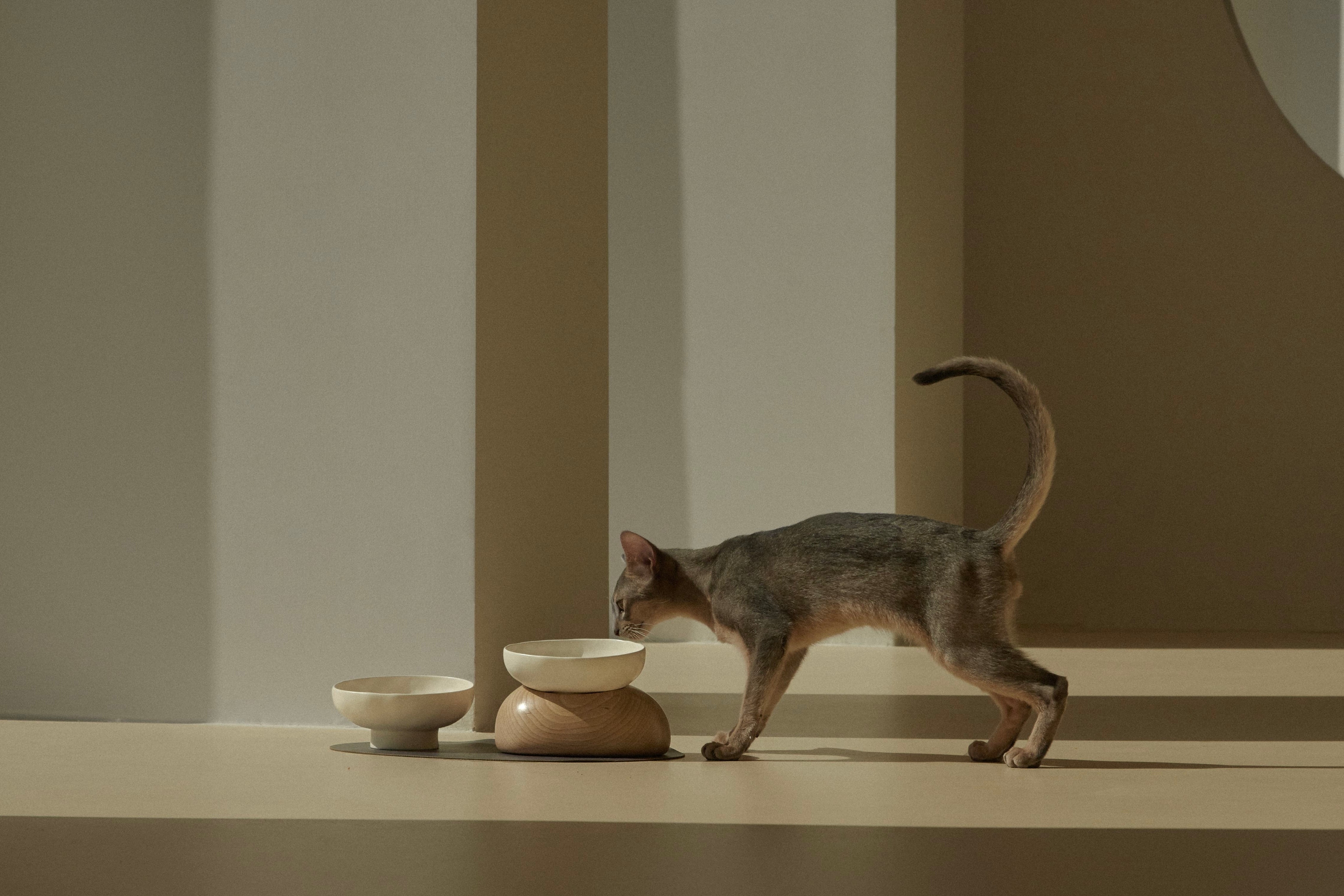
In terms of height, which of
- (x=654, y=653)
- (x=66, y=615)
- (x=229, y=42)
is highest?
(x=229, y=42)

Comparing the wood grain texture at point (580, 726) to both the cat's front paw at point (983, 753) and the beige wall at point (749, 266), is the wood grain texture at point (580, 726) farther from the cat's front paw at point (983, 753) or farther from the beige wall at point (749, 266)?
the beige wall at point (749, 266)

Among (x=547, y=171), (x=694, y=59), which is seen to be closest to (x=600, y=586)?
(x=547, y=171)

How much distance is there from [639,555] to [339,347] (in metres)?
0.82

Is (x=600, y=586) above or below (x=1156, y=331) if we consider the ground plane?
below

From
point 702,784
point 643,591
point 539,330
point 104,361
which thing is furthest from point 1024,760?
point 104,361

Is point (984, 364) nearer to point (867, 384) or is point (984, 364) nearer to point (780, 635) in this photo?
point (780, 635)

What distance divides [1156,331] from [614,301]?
8.02ft

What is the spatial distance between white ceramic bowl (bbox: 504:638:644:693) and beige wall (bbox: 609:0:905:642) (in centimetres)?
232

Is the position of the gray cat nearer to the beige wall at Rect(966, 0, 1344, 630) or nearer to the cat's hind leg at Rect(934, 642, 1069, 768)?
the cat's hind leg at Rect(934, 642, 1069, 768)

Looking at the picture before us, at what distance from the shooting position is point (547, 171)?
3.44 m

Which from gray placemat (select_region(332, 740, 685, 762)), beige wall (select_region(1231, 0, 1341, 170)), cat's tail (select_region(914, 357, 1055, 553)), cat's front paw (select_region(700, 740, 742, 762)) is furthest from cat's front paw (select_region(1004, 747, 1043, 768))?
beige wall (select_region(1231, 0, 1341, 170))

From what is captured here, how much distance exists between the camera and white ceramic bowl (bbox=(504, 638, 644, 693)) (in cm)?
285

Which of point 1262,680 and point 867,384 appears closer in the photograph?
point 1262,680

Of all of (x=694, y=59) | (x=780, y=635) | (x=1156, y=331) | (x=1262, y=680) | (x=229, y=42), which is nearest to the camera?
(x=780, y=635)
